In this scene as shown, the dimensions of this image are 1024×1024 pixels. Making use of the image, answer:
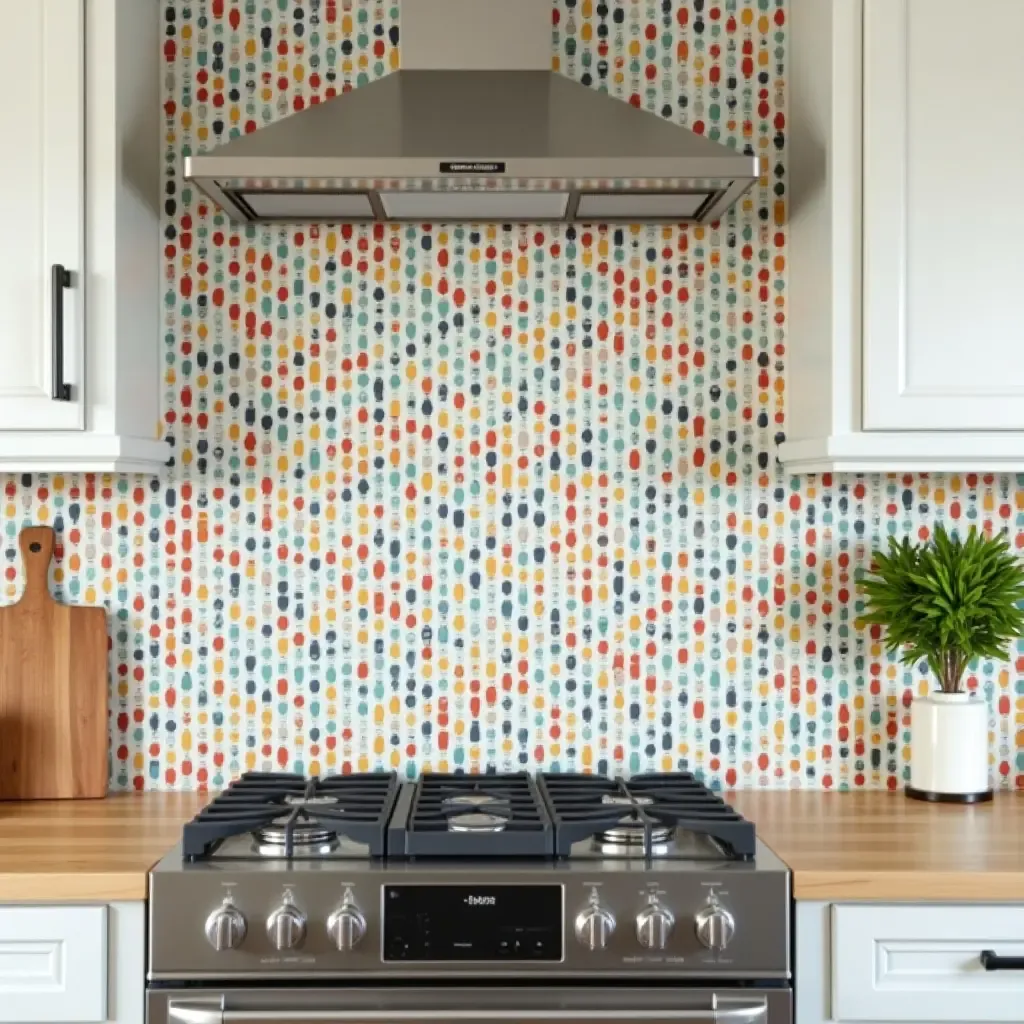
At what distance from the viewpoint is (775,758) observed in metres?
2.49

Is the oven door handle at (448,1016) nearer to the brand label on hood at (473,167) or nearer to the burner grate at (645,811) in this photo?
the burner grate at (645,811)

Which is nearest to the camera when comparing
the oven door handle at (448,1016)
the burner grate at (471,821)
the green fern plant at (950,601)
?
the oven door handle at (448,1016)

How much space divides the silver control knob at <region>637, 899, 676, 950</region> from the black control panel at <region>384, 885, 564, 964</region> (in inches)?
4.4

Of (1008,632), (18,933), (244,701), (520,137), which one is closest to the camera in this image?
(18,933)

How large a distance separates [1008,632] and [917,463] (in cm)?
38

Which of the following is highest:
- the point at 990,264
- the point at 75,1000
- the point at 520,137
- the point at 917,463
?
the point at 520,137

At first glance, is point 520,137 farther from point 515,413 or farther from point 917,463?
point 917,463

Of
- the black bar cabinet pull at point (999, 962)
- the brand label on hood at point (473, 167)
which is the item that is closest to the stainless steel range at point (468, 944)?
the black bar cabinet pull at point (999, 962)

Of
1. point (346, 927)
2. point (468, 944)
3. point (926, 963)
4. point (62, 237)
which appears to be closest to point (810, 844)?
point (926, 963)

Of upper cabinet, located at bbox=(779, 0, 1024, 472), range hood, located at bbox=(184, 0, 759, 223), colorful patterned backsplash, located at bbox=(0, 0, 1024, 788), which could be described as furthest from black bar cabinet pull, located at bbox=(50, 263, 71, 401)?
upper cabinet, located at bbox=(779, 0, 1024, 472)

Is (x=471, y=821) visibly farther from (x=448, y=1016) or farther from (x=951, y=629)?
(x=951, y=629)

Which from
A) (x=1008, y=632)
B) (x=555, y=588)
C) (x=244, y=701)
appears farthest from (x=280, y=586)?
(x=1008, y=632)

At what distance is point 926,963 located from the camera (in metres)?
1.88

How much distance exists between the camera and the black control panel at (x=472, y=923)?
1.83m
